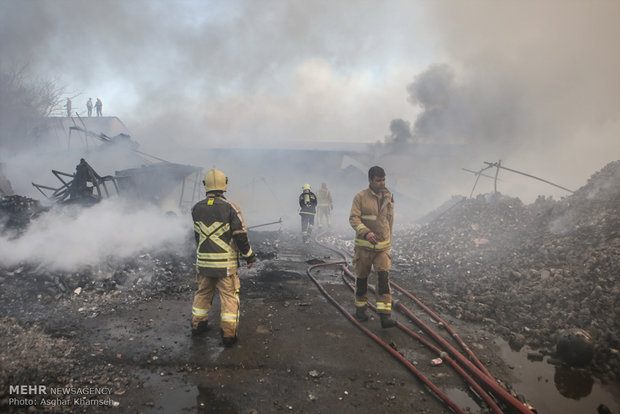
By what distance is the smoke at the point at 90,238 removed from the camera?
16.3ft

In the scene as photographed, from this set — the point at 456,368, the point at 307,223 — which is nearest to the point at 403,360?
the point at 456,368

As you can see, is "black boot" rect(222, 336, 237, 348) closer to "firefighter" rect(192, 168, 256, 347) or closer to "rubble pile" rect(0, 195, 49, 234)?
"firefighter" rect(192, 168, 256, 347)

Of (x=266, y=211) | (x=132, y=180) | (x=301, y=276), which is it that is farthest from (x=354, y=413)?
(x=266, y=211)

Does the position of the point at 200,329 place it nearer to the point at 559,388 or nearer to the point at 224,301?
the point at 224,301

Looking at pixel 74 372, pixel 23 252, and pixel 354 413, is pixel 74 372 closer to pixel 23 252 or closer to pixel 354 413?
pixel 354 413

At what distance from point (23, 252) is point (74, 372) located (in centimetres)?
318

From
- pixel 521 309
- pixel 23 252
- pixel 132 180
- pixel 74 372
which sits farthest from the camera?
pixel 132 180

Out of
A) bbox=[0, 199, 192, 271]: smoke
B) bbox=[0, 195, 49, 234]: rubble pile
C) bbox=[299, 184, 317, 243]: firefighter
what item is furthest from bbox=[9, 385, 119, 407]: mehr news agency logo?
bbox=[299, 184, 317, 243]: firefighter

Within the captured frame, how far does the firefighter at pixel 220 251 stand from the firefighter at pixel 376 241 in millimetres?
1386

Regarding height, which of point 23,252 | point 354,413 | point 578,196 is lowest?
point 354,413

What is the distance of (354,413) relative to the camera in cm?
244

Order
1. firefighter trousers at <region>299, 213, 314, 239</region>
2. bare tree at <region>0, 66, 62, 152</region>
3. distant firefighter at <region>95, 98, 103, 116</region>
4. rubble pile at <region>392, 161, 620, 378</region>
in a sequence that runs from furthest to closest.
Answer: distant firefighter at <region>95, 98, 103, 116</region>, bare tree at <region>0, 66, 62, 152</region>, firefighter trousers at <region>299, 213, 314, 239</region>, rubble pile at <region>392, 161, 620, 378</region>

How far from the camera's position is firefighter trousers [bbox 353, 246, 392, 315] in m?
3.95

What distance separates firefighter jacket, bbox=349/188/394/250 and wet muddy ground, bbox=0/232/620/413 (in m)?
1.07
